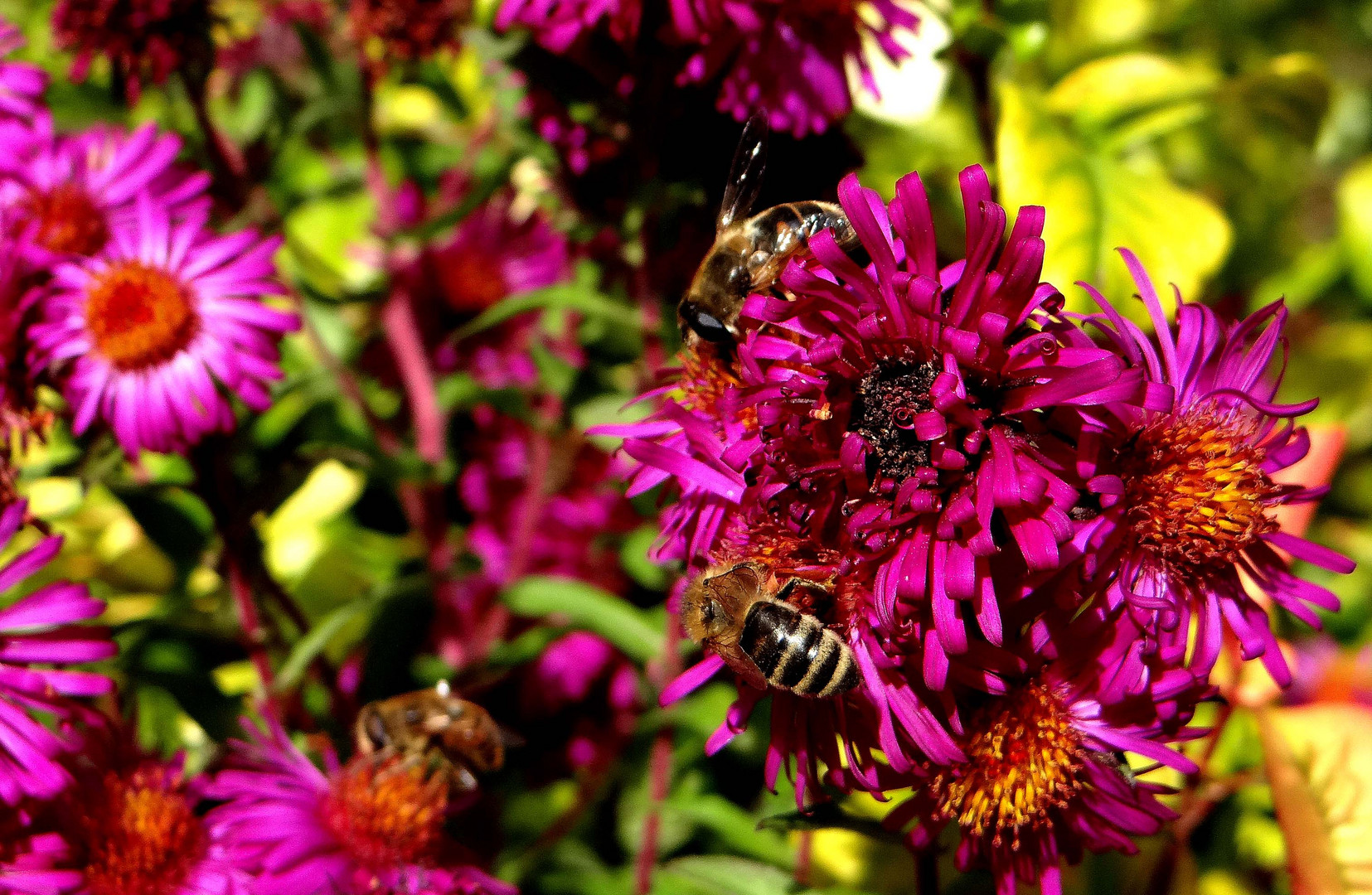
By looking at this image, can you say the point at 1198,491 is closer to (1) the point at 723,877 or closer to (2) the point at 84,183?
(1) the point at 723,877

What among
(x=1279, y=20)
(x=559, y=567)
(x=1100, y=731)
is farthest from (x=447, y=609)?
(x=1279, y=20)

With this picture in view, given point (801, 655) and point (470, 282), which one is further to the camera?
point (470, 282)

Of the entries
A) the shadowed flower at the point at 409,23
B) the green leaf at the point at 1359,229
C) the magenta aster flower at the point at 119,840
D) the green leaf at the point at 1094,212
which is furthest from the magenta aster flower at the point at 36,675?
the green leaf at the point at 1359,229

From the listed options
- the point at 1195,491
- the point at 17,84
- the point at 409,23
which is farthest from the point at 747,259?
the point at 17,84

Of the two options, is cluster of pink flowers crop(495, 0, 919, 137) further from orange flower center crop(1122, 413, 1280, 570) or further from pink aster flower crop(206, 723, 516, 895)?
pink aster flower crop(206, 723, 516, 895)

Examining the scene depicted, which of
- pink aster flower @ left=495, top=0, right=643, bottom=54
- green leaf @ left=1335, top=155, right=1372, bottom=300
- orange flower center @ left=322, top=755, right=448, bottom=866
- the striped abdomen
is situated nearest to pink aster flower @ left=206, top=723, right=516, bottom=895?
orange flower center @ left=322, top=755, right=448, bottom=866

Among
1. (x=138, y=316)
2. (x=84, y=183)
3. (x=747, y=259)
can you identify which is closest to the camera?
(x=747, y=259)

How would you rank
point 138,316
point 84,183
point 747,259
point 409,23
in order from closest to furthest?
point 747,259
point 138,316
point 84,183
point 409,23
